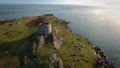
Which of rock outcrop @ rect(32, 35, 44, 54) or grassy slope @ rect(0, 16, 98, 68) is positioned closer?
grassy slope @ rect(0, 16, 98, 68)

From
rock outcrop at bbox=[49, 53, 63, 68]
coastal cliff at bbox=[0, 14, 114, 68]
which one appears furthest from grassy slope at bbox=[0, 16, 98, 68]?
rock outcrop at bbox=[49, 53, 63, 68]

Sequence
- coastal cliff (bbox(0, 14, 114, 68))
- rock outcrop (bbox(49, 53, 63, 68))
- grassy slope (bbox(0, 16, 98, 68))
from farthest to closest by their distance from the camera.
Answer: grassy slope (bbox(0, 16, 98, 68))
coastal cliff (bbox(0, 14, 114, 68))
rock outcrop (bbox(49, 53, 63, 68))

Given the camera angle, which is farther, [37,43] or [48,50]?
[37,43]

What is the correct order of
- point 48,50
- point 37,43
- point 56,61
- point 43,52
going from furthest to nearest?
1. point 37,43
2. point 48,50
3. point 43,52
4. point 56,61

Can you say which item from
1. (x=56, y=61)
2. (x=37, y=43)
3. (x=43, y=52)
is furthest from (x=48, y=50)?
(x=56, y=61)

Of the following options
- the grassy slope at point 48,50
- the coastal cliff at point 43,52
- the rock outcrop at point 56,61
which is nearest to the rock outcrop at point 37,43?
the coastal cliff at point 43,52

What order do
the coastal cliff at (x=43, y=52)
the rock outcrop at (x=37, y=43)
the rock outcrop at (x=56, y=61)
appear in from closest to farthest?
the rock outcrop at (x=56, y=61), the coastal cliff at (x=43, y=52), the rock outcrop at (x=37, y=43)

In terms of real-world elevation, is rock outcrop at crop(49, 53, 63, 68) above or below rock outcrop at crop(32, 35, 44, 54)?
below

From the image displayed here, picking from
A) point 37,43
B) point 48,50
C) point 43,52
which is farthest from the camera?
point 37,43

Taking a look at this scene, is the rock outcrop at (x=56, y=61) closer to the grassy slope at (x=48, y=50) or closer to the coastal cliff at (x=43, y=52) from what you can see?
the coastal cliff at (x=43, y=52)

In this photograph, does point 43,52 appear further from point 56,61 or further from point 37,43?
point 56,61

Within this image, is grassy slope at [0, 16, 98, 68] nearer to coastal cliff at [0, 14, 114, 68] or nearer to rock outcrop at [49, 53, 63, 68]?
coastal cliff at [0, 14, 114, 68]

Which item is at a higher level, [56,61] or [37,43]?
[37,43]
